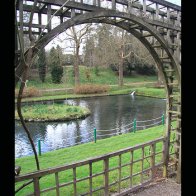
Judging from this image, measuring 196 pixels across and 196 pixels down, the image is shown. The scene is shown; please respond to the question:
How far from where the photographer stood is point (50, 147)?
9.95 m

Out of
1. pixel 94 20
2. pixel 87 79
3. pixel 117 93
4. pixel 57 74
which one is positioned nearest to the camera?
pixel 94 20

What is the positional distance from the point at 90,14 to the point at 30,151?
7.35 m

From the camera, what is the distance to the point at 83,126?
13.8 metres

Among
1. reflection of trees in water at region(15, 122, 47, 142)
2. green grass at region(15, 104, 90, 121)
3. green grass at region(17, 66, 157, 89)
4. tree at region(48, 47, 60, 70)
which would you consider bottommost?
reflection of trees in water at region(15, 122, 47, 142)

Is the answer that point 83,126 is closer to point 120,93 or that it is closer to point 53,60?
point 120,93

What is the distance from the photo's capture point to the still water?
10516 millimetres

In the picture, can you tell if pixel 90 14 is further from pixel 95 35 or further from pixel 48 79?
pixel 95 35

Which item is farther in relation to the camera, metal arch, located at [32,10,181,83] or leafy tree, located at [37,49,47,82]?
leafy tree, located at [37,49,47,82]

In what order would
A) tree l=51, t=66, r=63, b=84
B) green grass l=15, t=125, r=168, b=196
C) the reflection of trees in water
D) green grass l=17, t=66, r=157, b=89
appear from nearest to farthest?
1. green grass l=15, t=125, r=168, b=196
2. the reflection of trees in water
3. tree l=51, t=66, r=63, b=84
4. green grass l=17, t=66, r=157, b=89

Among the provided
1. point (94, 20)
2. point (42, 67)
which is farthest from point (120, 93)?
point (94, 20)

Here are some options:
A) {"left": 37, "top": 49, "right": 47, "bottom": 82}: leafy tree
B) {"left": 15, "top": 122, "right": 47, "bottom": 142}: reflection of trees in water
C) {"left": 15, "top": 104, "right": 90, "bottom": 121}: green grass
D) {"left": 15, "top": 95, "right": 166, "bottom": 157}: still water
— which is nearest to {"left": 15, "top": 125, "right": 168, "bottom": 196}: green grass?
{"left": 15, "top": 95, "right": 166, "bottom": 157}: still water

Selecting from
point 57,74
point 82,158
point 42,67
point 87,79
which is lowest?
point 82,158

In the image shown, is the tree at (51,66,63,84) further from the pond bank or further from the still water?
the still water
